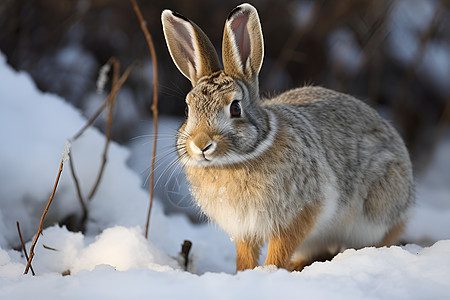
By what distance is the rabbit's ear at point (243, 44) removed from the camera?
2.58 meters

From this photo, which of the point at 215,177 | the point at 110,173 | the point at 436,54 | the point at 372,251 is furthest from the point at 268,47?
the point at 372,251

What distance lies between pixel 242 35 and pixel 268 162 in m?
0.63

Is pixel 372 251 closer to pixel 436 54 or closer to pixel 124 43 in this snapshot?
pixel 124 43

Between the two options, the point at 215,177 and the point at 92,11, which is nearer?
the point at 215,177

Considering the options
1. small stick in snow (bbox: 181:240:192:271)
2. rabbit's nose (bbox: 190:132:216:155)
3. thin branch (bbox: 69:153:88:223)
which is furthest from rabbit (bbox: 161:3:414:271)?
thin branch (bbox: 69:153:88:223)

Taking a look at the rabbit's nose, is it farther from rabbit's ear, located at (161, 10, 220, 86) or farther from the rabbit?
rabbit's ear, located at (161, 10, 220, 86)

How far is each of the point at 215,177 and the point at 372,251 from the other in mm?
818

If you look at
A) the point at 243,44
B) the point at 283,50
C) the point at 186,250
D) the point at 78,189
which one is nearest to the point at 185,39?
the point at 243,44

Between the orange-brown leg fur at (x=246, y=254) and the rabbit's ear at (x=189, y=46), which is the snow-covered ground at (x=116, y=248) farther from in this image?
the rabbit's ear at (x=189, y=46)

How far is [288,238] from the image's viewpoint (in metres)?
2.68

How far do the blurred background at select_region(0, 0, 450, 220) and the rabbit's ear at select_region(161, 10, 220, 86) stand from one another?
80.3 inches

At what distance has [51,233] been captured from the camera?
104 inches

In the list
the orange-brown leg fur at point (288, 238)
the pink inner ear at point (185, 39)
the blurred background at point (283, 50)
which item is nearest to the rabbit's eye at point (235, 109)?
the pink inner ear at point (185, 39)

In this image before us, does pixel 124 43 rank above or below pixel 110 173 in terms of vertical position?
above
